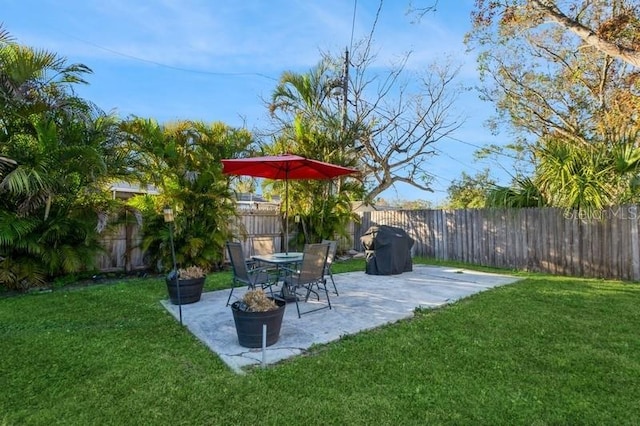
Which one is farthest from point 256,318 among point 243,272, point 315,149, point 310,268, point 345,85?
point 345,85

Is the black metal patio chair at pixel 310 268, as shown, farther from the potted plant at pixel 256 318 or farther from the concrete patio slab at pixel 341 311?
the potted plant at pixel 256 318

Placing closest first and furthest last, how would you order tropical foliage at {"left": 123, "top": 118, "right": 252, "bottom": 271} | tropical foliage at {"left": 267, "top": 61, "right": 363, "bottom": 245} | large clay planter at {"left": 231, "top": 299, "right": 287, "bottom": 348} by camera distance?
1. large clay planter at {"left": 231, "top": 299, "right": 287, "bottom": 348}
2. tropical foliage at {"left": 123, "top": 118, "right": 252, "bottom": 271}
3. tropical foliage at {"left": 267, "top": 61, "right": 363, "bottom": 245}

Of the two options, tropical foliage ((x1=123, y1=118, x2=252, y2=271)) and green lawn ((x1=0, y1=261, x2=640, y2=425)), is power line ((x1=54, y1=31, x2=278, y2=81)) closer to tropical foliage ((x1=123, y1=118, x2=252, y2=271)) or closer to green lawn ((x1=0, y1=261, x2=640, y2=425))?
tropical foliage ((x1=123, y1=118, x2=252, y2=271))

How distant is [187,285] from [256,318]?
6.32ft

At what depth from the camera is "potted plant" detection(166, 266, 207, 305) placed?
15.3 ft

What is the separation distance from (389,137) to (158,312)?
33.2 ft

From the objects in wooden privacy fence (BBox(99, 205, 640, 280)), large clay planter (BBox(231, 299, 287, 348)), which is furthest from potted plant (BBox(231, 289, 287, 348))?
wooden privacy fence (BBox(99, 205, 640, 280))

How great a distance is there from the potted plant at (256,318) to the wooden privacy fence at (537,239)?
6481mm

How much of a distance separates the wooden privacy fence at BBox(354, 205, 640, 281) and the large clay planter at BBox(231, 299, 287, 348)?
256 inches

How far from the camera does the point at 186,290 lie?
4676 millimetres

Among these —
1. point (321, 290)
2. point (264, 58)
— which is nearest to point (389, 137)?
point (264, 58)

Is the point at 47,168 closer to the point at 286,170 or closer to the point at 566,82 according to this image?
the point at 286,170

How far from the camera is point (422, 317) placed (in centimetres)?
420

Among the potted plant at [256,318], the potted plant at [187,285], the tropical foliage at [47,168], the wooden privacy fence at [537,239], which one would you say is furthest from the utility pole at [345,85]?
the potted plant at [256,318]
